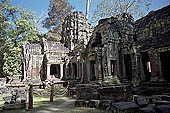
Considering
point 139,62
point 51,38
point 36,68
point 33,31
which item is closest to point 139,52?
point 139,62

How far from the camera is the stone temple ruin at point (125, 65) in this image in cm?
764

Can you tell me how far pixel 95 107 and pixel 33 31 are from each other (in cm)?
2571

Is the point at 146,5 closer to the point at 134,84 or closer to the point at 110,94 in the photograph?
the point at 134,84

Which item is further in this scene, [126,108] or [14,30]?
[14,30]

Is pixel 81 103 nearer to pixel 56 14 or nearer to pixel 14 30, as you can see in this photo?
pixel 14 30

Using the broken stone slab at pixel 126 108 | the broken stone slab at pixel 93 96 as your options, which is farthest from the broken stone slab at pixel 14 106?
the broken stone slab at pixel 126 108

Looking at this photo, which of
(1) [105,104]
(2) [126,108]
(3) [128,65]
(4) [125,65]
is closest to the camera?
(2) [126,108]

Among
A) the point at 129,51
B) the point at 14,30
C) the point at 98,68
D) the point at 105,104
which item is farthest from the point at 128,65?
the point at 14,30

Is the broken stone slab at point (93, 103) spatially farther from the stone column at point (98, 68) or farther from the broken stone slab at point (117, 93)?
the stone column at point (98, 68)

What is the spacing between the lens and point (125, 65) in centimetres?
1485

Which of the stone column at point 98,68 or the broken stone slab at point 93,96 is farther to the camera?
the stone column at point 98,68

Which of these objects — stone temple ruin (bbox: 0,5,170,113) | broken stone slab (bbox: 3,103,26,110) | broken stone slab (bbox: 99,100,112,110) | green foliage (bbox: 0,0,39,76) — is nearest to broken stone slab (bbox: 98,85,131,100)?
stone temple ruin (bbox: 0,5,170,113)

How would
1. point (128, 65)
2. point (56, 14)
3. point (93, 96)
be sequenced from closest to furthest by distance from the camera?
point (93, 96) → point (128, 65) → point (56, 14)

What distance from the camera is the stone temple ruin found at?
7641 mm
